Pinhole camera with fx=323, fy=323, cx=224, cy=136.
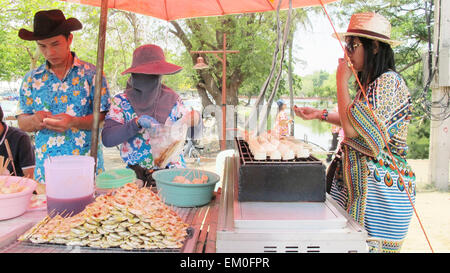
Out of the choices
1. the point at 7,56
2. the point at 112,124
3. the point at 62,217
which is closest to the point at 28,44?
the point at 7,56

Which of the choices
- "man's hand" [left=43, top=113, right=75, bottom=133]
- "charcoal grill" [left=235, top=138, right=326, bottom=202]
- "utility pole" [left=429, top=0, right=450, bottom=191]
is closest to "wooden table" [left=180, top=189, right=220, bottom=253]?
"charcoal grill" [left=235, top=138, right=326, bottom=202]

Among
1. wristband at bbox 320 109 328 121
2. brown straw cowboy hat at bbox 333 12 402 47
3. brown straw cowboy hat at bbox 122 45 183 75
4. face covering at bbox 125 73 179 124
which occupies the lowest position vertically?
wristband at bbox 320 109 328 121

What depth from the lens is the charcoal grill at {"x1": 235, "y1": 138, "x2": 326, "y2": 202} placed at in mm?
1403

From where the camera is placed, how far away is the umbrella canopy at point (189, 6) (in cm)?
288

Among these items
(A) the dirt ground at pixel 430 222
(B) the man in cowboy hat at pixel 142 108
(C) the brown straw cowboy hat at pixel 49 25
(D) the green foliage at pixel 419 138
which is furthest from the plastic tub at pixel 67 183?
(D) the green foliage at pixel 419 138

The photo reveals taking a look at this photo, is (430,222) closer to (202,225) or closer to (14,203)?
(202,225)

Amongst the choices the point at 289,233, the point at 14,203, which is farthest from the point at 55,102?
the point at 289,233

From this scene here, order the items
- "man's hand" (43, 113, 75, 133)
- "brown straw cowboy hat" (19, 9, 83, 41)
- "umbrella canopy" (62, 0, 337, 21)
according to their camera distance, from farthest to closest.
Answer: "umbrella canopy" (62, 0, 337, 21) → "brown straw cowboy hat" (19, 9, 83, 41) → "man's hand" (43, 113, 75, 133)

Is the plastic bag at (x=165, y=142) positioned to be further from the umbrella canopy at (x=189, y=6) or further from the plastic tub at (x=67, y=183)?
the umbrella canopy at (x=189, y=6)

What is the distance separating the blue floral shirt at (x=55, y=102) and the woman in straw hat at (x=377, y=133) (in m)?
1.77

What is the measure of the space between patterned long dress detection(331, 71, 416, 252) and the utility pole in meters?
7.22

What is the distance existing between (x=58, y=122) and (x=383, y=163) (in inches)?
80.3

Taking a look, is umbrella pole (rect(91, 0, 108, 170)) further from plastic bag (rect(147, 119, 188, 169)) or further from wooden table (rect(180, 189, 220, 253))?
wooden table (rect(180, 189, 220, 253))
